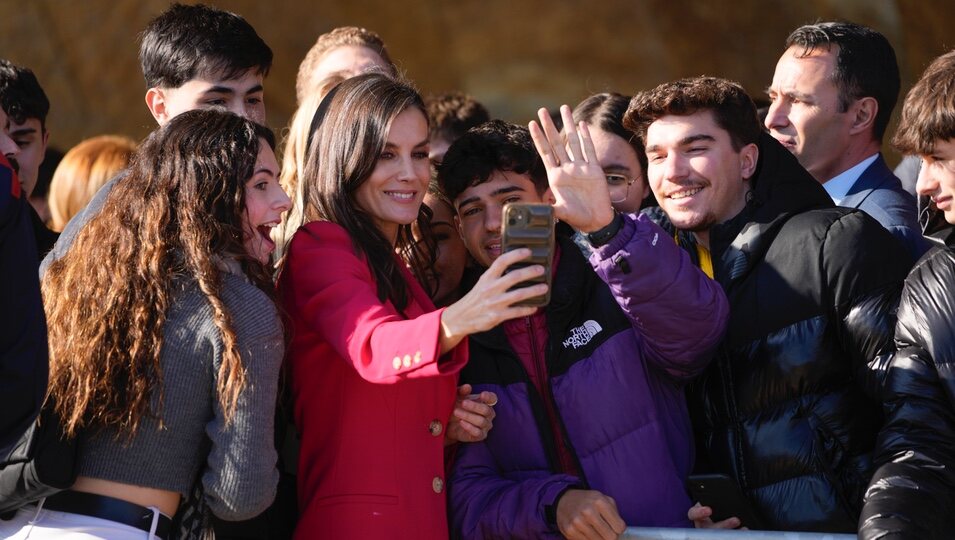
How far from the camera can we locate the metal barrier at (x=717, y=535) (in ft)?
8.11

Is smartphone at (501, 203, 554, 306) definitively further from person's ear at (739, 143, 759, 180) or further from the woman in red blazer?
person's ear at (739, 143, 759, 180)

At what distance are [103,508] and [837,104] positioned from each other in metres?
2.87

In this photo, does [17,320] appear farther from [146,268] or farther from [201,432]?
[201,432]

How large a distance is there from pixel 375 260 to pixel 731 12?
15.0 ft

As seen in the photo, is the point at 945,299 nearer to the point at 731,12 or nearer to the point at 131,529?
the point at 131,529

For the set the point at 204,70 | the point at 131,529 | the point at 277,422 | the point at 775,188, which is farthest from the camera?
the point at 204,70

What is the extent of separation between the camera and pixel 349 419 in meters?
2.78

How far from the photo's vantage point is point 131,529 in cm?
245

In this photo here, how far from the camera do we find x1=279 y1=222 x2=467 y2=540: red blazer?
2.73m

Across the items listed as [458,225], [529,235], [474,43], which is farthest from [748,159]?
[474,43]

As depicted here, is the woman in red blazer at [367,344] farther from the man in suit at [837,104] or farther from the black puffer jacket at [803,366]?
the man in suit at [837,104]

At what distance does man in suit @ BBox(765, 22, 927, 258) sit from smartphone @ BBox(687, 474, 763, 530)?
1643 millimetres

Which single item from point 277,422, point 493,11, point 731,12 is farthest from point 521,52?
point 277,422

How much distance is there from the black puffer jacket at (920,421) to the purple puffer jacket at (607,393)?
1.44ft
